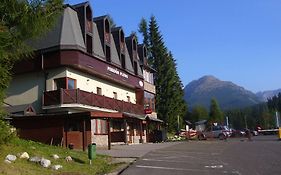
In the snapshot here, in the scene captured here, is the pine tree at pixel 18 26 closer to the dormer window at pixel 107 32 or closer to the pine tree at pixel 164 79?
the dormer window at pixel 107 32

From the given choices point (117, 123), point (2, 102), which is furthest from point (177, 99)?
point (2, 102)

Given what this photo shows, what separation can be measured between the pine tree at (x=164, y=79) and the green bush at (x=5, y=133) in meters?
55.8

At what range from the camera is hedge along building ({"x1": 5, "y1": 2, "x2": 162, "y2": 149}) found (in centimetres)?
3030

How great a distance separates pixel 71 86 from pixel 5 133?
1984 cm

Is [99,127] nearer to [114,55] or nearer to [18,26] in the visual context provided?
[114,55]

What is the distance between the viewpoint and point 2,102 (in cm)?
1271

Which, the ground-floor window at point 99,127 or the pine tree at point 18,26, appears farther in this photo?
the ground-floor window at point 99,127

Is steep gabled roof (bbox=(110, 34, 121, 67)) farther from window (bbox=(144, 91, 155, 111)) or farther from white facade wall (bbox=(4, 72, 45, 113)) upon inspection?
window (bbox=(144, 91, 155, 111))

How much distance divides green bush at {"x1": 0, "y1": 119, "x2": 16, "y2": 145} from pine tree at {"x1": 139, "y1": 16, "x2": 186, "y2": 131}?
183 feet

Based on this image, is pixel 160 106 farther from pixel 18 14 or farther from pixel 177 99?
pixel 18 14

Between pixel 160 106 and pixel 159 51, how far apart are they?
34.4 ft

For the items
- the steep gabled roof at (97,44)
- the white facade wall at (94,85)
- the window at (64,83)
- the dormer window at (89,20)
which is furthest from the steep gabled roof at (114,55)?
the window at (64,83)

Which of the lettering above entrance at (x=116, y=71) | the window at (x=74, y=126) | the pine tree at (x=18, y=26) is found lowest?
the window at (x=74, y=126)

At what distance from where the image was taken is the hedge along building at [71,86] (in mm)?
30297
